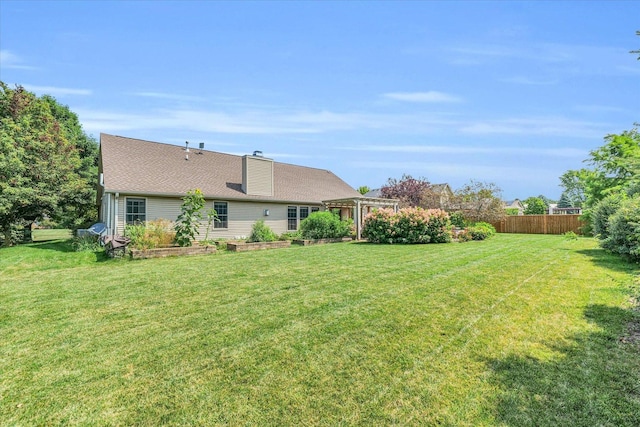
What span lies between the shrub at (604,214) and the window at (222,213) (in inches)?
592

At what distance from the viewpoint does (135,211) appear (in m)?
12.2

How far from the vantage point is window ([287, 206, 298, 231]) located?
55.9ft

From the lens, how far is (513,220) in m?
25.2

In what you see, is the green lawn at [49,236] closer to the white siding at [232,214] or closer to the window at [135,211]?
the window at [135,211]

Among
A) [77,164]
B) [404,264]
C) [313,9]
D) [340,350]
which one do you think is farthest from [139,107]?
[340,350]

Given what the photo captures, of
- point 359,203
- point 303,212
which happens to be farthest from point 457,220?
point 303,212

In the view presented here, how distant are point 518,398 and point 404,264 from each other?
5.57m

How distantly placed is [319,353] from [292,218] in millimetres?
14372

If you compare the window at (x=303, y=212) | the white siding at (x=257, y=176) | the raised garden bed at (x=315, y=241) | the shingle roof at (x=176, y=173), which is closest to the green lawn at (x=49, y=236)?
the shingle roof at (x=176, y=173)

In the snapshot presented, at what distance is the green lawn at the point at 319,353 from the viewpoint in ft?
7.04

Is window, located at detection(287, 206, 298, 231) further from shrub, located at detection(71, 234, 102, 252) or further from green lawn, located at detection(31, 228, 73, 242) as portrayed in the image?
green lawn, located at detection(31, 228, 73, 242)

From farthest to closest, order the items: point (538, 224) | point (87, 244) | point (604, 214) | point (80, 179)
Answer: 1. point (538, 224)
2. point (80, 179)
3. point (604, 214)
4. point (87, 244)

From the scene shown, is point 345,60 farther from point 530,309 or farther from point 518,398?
point 518,398

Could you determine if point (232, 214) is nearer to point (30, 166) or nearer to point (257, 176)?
point (257, 176)
